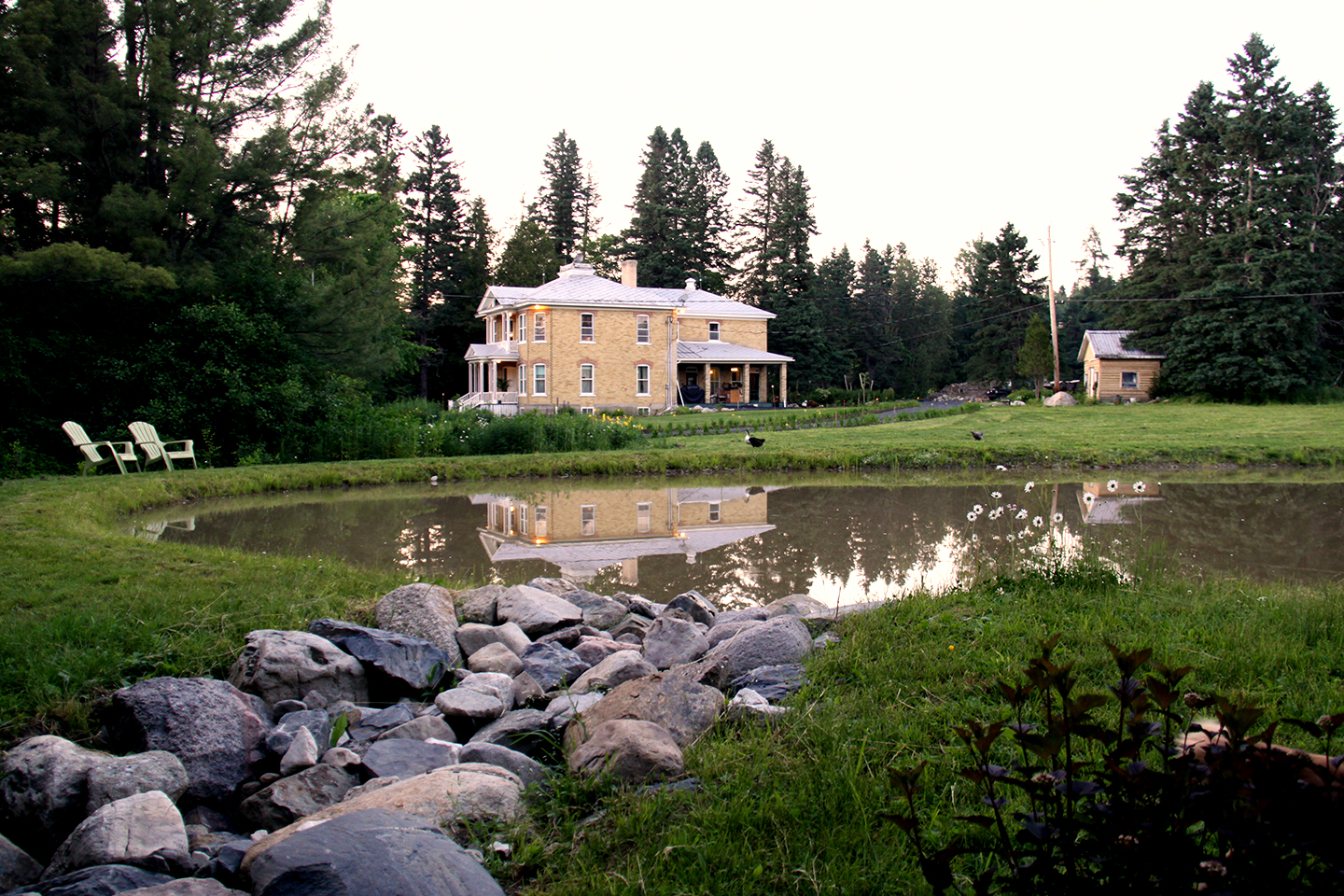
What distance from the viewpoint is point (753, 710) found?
391cm

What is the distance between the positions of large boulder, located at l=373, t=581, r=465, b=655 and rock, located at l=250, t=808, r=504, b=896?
9.33ft

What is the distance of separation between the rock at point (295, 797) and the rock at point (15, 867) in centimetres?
74

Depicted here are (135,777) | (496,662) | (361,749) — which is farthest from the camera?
(496,662)

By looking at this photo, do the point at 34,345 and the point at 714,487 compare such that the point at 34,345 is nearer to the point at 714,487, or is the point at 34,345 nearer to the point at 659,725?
the point at 714,487

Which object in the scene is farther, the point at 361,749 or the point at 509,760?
the point at 361,749

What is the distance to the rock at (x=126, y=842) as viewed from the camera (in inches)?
121

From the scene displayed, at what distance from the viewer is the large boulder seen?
5.60 meters

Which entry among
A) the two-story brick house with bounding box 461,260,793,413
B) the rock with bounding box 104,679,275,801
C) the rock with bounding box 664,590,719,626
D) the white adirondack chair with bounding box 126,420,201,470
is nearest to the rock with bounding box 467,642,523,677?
the rock with bounding box 104,679,275,801

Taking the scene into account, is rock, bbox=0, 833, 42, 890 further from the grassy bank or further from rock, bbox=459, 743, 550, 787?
rock, bbox=459, 743, 550, 787

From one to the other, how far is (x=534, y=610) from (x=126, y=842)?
330cm

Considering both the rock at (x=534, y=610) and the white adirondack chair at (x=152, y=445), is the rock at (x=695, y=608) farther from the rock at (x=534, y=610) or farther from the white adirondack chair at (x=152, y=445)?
the white adirondack chair at (x=152, y=445)

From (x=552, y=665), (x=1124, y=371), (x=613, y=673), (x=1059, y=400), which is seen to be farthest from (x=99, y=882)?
(x=1124, y=371)

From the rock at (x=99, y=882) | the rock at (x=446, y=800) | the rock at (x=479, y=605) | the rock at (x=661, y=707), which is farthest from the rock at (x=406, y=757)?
the rock at (x=479, y=605)

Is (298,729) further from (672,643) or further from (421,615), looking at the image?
(672,643)
